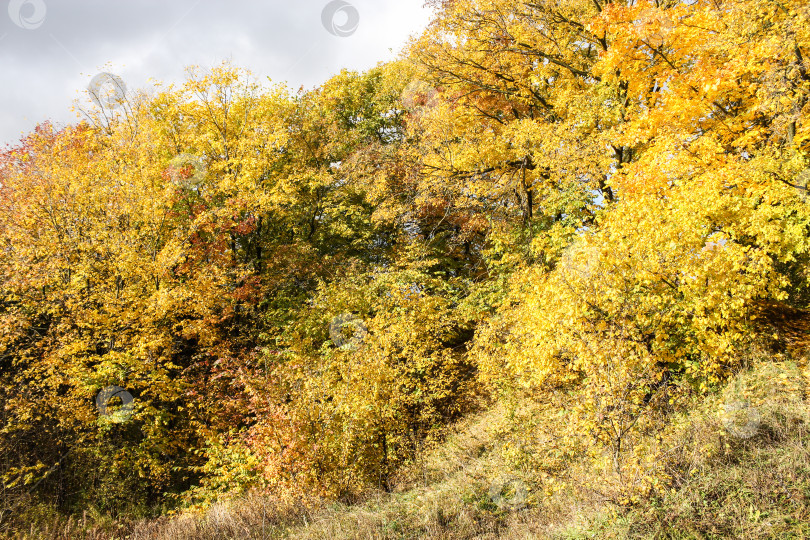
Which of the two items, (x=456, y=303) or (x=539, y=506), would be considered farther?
(x=456, y=303)

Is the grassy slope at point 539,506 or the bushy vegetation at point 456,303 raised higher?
the bushy vegetation at point 456,303

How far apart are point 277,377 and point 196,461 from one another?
533cm

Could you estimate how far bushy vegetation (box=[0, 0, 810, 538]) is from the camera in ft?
19.6

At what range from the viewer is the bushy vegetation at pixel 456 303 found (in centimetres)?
598

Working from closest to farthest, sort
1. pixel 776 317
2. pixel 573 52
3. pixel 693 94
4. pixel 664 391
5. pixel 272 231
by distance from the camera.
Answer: pixel 664 391 < pixel 776 317 < pixel 693 94 < pixel 573 52 < pixel 272 231

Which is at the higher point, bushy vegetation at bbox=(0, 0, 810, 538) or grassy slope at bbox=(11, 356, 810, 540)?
bushy vegetation at bbox=(0, 0, 810, 538)

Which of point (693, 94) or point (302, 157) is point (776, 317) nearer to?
point (693, 94)

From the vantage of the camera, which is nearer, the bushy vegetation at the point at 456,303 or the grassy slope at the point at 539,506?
the grassy slope at the point at 539,506

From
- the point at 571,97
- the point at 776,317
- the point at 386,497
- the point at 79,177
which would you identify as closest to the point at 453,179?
the point at 571,97

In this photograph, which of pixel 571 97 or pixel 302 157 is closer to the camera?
pixel 571 97

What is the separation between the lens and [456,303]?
49.9ft

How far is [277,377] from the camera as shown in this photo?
9516mm

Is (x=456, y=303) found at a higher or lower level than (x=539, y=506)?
higher

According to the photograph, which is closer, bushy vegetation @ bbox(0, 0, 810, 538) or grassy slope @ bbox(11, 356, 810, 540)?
grassy slope @ bbox(11, 356, 810, 540)
